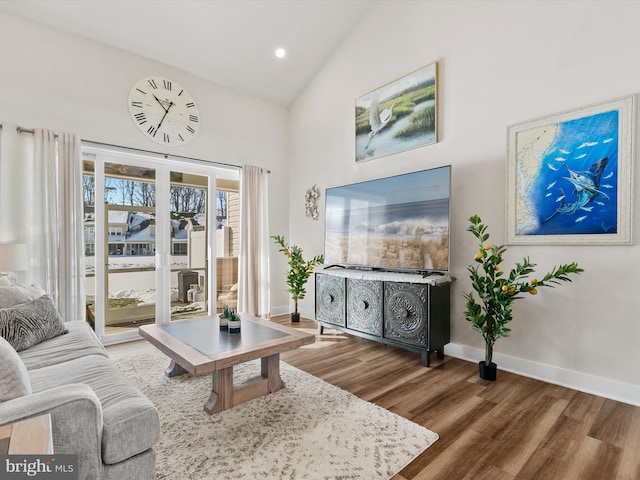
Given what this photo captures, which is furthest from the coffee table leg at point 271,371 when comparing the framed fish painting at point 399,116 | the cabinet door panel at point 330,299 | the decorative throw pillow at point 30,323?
the framed fish painting at point 399,116

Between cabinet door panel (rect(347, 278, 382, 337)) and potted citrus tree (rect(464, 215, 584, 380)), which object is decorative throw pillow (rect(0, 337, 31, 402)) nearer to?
cabinet door panel (rect(347, 278, 382, 337))

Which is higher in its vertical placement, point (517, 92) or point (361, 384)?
point (517, 92)

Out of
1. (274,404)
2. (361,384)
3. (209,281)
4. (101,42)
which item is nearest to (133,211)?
(209,281)

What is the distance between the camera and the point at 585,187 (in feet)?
8.17

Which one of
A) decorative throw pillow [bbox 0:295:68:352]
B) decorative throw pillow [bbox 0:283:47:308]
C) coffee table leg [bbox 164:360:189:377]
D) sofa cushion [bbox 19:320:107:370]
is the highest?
decorative throw pillow [bbox 0:283:47:308]

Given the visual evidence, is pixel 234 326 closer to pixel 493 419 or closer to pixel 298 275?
pixel 493 419

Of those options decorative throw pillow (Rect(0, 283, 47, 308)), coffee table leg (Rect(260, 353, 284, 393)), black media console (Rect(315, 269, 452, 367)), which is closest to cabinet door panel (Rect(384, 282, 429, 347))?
black media console (Rect(315, 269, 452, 367))

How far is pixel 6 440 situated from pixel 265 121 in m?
4.85

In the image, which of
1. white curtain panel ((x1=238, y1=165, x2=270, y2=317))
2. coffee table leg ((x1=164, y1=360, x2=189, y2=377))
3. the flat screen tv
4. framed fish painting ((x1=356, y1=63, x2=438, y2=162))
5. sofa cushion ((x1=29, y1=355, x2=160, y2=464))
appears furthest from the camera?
white curtain panel ((x1=238, y1=165, x2=270, y2=317))

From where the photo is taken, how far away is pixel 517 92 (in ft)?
9.37

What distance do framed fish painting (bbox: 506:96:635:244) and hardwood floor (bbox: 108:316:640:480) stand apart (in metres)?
1.21

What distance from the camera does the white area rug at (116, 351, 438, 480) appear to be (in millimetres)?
1629

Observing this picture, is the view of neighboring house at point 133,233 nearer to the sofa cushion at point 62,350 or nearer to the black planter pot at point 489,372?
the sofa cushion at point 62,350

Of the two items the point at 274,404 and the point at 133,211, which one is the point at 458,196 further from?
the point at 133,211
